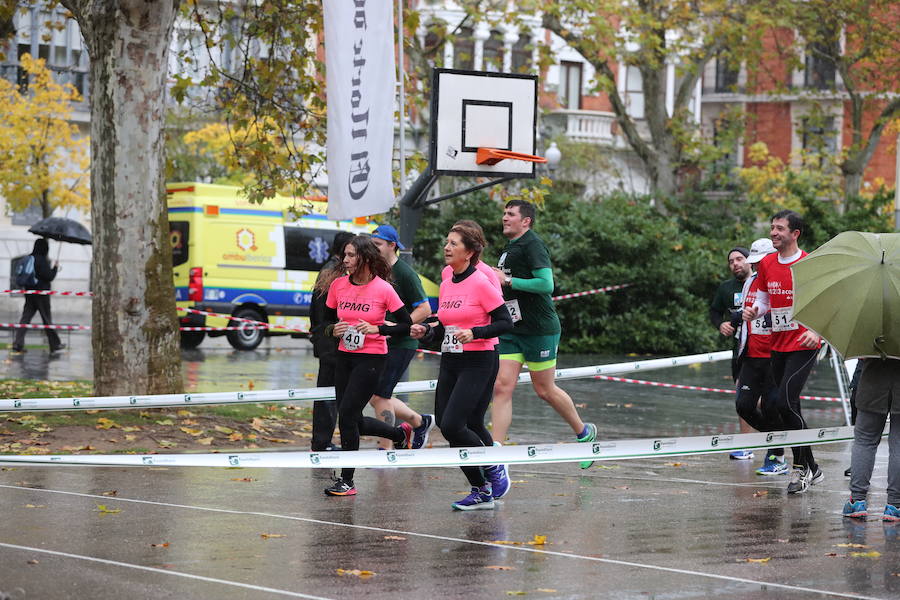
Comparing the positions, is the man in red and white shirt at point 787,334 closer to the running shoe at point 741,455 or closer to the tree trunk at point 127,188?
the running shoe at point 741,455

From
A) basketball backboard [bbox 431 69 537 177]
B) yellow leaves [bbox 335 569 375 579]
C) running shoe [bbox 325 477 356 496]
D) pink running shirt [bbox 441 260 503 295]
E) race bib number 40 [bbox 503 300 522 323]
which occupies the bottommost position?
running shoe [bbox 325 477 356 496]

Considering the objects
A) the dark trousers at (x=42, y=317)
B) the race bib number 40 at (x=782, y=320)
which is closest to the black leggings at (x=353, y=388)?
the race bib number 40 at (x=782, y=320)

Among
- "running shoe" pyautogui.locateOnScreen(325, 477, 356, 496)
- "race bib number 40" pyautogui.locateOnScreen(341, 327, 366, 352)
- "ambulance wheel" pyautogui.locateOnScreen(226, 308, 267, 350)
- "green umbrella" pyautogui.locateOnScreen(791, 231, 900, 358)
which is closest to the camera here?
"green umbrella" pyautogui.locateOnScreen(791, 231, 900, 358)

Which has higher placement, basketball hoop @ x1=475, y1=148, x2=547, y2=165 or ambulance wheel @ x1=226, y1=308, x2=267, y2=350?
basketball hoop @ x1=475, y1=148, x2=547, y2=165

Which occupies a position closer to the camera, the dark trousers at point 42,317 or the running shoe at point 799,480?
the running shoe at point 799,480

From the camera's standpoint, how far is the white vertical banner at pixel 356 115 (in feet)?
38.9

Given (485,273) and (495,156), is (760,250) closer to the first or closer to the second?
(485,273)

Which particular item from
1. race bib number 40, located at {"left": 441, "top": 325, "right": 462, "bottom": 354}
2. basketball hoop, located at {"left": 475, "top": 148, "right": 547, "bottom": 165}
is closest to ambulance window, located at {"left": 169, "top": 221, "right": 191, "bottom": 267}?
basketball hoop, located at {"left": 475, "top": 148, "right": 547, "bottom": 165}

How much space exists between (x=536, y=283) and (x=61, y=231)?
51.1ft

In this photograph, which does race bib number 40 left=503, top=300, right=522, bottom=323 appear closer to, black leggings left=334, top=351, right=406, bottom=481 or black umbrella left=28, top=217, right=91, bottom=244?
black leggings left=334, top=351, right=406, bottom=481

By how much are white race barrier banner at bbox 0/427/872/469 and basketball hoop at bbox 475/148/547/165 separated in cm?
573

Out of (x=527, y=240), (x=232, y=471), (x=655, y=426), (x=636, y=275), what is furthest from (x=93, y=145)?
(x=636, y=275)

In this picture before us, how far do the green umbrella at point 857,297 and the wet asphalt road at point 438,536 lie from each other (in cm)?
109

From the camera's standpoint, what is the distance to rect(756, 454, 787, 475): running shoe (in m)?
10.9
